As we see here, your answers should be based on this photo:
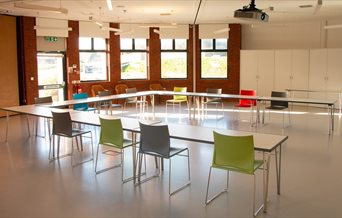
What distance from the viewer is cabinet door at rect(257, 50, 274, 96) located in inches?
500

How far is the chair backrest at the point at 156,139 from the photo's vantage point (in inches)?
170

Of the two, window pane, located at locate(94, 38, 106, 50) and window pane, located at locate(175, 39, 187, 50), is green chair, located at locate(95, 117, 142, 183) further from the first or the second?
window pane, located at locate(175, 39, 187, 50)

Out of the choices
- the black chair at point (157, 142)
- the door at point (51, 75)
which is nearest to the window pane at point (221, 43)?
the door at point (51, 75)

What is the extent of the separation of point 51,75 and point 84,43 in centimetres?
155

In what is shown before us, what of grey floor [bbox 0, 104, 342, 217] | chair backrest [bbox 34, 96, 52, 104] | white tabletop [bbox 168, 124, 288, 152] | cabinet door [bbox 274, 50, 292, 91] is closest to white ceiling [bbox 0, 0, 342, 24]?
cabinet door [bbox 274, 50, 292, 91]

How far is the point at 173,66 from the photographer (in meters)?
13.4

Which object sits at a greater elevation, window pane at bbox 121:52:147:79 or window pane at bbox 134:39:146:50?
window pane at bbox 134:39:146:50

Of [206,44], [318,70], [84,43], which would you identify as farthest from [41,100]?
[318,70]

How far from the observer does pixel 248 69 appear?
1305 centimetres

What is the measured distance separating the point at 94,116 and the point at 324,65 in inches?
346

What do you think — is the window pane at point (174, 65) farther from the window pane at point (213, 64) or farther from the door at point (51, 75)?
the door at point (51, 75)

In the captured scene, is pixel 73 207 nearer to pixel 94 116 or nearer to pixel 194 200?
pixel 194 200

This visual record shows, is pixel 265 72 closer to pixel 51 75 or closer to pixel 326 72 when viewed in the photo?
pixel 326 72

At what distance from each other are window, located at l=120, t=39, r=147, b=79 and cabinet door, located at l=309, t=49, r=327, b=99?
19.0 feet
